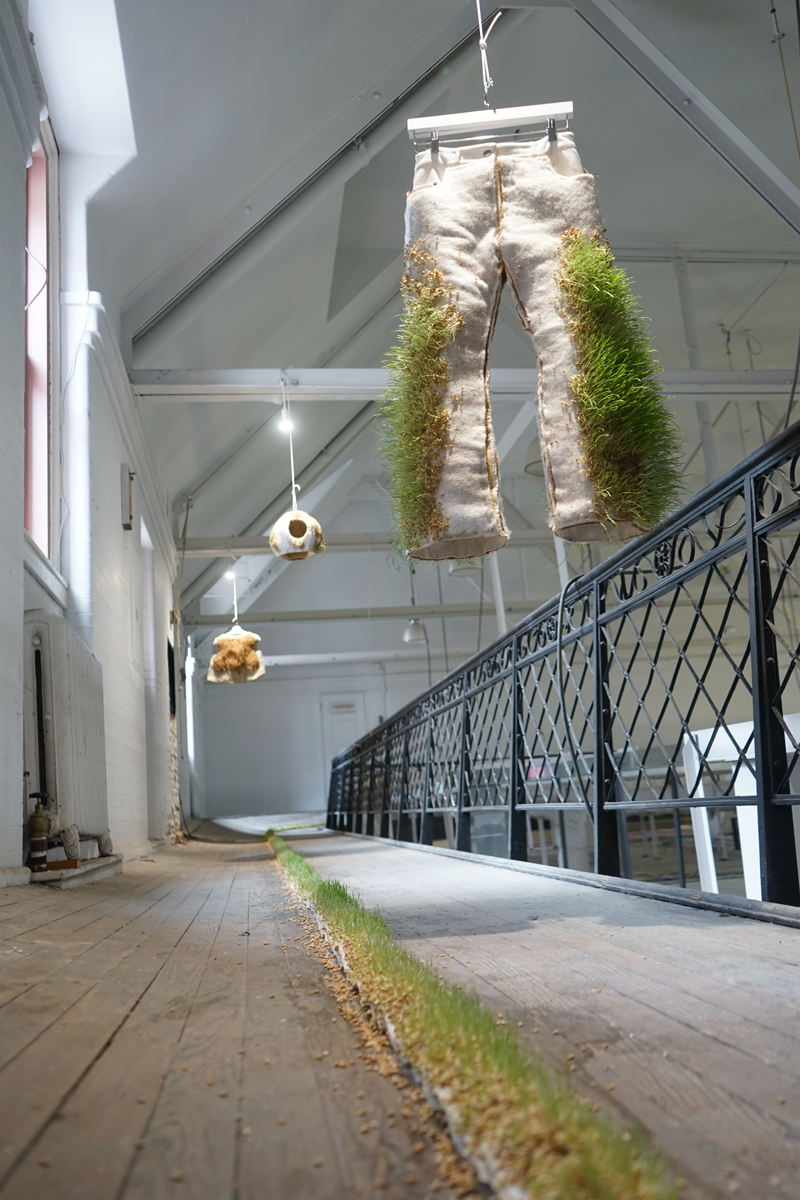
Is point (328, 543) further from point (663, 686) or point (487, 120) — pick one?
point (487, 120)

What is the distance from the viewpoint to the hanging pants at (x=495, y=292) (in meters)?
2.23

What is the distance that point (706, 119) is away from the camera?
224 inches

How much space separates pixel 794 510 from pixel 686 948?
89cm

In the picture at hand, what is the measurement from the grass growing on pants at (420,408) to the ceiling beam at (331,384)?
4.68 m

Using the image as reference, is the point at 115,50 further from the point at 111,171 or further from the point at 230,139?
the point at 230,139

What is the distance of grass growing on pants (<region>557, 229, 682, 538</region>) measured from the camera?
217cm

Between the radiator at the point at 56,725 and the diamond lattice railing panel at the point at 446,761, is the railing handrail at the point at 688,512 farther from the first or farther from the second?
the radiator at the point at 56,725

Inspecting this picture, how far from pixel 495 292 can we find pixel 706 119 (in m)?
4.29

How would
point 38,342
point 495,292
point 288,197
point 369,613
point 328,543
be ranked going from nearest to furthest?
point 495,292 → point 38,342 → point 288,197 → point 328,543 → point 369,613

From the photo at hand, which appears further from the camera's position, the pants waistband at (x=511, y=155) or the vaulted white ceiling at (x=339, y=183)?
the vaulted white ceiling at (x=339, y=183)

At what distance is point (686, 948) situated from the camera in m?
1.66

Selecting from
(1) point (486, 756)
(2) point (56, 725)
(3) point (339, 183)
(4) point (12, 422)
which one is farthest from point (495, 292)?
(3) point (339, 183)

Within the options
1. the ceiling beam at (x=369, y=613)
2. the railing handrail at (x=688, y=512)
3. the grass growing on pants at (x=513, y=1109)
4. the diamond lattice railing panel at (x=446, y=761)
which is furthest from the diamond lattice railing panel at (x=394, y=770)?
the ceiling beam at (x=369, y=613)

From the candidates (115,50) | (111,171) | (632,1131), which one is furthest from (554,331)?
(111,171)
